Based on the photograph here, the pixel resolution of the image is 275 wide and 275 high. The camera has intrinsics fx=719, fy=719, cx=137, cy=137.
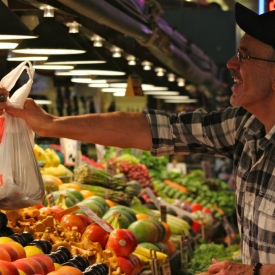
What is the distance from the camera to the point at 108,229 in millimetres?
4172

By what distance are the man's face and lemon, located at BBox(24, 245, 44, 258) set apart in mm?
1121

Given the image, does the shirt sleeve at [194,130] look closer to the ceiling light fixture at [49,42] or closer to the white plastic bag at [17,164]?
the white plastic bag at [17,164]

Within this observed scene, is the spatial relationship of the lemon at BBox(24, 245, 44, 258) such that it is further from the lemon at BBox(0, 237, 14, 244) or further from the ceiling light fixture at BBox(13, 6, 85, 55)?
the ceiling light fixture at BBox(13, 6, 85, 55)

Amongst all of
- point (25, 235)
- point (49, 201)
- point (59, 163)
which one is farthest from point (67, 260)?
point (59, 163)

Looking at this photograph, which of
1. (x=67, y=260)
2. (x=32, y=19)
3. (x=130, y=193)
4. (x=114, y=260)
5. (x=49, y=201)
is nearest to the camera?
→ (x=67, y=260)

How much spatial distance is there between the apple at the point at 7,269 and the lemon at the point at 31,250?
0.52 metres

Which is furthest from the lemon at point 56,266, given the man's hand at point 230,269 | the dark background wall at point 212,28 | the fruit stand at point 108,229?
the dark background wall at point 212,28

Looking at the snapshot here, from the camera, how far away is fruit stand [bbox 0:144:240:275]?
135 inches

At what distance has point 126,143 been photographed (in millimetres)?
3580

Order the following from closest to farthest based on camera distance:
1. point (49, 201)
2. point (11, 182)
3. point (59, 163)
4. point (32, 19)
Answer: point (11, 182) < point (49, 201) < point (32, 19) < point (59, 163)

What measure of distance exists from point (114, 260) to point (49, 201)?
99 centimetres

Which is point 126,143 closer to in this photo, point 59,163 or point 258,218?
point 258,218

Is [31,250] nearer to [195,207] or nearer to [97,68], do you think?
[97,68]

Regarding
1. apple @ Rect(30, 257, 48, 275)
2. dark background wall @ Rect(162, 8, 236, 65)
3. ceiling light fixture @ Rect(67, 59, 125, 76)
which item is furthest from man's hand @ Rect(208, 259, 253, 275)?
dark background wall @ Rect(162, 8, 236, 65)
